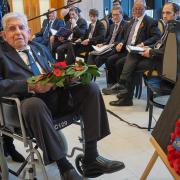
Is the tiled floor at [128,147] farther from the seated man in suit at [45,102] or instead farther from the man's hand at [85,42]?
the man's hand at [85,42]

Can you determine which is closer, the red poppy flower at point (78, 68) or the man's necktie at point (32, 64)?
the red poppy flower at point (78, 68)

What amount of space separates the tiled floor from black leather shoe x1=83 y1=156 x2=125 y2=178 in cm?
17

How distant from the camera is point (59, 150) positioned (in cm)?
179

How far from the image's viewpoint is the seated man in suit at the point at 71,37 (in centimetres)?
566

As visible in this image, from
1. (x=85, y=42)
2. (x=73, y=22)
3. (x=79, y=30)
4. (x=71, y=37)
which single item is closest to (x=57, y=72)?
(x=85, y=42)

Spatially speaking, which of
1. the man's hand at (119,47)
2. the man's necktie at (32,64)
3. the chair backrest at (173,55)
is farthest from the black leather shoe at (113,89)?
the man's necktie at (32,64)

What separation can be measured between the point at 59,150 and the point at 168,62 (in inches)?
50.5

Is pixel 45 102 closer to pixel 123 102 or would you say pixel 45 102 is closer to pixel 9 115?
pixel 9 115

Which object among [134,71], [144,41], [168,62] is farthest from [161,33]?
[168,62]

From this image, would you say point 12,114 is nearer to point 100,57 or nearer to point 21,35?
point 21,35

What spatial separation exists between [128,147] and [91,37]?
313 cm

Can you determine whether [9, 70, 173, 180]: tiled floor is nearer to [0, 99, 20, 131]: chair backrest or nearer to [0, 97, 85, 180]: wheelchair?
[0, 97, 85, 180]: wheelchair

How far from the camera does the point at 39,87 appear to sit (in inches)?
73.7

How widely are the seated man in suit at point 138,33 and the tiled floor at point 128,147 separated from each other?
2.68 feet
